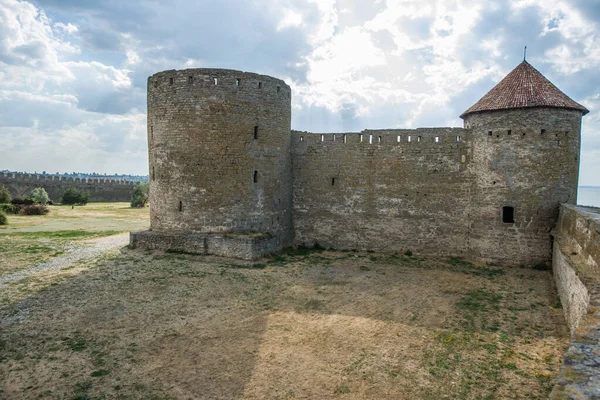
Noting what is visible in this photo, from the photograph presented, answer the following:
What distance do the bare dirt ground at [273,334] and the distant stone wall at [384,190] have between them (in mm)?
3061

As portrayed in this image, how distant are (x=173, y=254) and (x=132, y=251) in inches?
67.0

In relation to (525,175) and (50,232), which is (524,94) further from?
(50,232)

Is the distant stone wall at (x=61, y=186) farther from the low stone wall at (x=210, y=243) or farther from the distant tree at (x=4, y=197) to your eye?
the low stone wall at (x=210, y=243)

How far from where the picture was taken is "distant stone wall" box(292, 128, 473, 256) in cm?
1554

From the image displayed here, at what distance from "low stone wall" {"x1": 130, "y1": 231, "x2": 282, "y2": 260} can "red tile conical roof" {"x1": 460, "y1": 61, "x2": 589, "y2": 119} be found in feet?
31.5

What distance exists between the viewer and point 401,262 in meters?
15.3

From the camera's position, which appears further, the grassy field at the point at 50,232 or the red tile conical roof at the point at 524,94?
the red tile conical roof at the point at 524,94

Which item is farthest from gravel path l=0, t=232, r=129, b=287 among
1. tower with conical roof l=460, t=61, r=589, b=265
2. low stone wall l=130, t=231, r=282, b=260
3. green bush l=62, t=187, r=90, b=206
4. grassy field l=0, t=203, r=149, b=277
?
green bush l=62, t=187, r=90, b=206

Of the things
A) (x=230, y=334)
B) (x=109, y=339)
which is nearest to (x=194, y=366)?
(x=230, y=334)

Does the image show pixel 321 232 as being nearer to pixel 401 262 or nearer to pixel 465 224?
pixel 401 262

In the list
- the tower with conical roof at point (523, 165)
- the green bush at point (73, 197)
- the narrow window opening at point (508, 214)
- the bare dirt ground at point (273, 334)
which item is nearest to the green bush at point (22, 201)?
the green bush at point (73, 197)

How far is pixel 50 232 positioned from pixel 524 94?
71.7 feet

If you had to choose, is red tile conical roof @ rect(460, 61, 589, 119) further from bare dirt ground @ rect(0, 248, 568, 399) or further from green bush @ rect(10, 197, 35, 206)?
green bush @ rect(10, 197, 35, 206)

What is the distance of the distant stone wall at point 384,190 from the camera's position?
15539 millimetres
